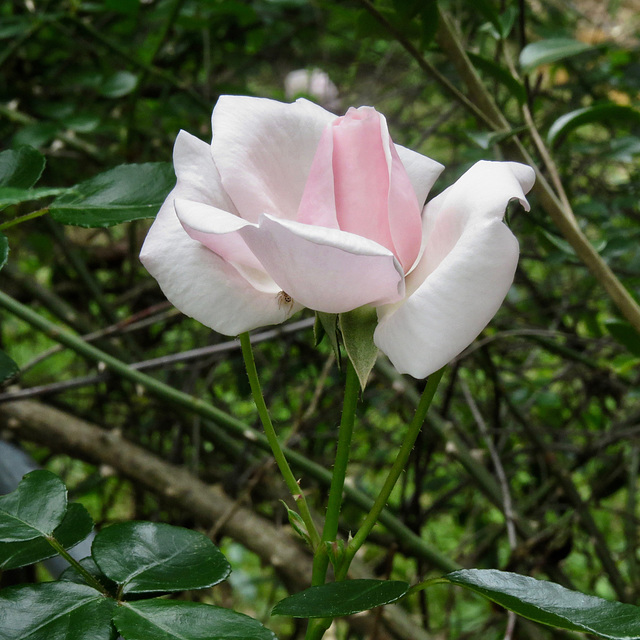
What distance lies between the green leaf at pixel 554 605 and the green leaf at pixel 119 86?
84 cm

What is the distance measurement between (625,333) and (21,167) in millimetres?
478

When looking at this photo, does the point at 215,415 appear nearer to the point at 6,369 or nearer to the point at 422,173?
the point at 6,369

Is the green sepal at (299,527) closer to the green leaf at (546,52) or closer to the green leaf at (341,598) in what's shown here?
the green leaf at (341,598)

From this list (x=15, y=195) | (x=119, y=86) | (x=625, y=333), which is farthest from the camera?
(x=119, y=86)

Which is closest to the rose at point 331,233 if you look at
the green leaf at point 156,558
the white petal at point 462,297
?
the white petal at point 462,297

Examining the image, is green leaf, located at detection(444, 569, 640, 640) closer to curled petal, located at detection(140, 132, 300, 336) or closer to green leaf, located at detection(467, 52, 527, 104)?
curled petal, located at detection(140, 132, 300, 336)

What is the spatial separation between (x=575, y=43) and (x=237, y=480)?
67cm

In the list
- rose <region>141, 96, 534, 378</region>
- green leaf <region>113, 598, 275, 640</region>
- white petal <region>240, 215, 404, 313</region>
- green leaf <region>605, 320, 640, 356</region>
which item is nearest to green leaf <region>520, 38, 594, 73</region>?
green leaf <region>605, 320, 640, 356</region>

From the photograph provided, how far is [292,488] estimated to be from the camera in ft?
1.07

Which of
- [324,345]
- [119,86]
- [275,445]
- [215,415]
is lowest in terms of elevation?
[324,345]

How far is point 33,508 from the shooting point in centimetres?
A: 34

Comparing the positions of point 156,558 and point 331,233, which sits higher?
point 331,233

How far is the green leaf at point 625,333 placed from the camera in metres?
0.58

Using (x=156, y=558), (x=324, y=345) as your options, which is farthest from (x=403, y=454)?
(x=324, y=345)
